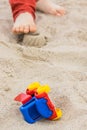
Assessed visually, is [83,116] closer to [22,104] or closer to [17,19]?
[22,104]

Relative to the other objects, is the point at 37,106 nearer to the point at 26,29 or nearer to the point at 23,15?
the point at 26,29

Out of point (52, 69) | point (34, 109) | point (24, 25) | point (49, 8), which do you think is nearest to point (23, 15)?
point (24, 25)

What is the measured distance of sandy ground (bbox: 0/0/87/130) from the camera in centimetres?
104

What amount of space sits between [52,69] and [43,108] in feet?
1.11

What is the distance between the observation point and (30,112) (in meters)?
1.03

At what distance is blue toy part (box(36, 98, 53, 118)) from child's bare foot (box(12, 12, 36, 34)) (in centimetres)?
68

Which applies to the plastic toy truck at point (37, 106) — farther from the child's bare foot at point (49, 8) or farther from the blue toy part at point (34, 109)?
the child's bare foot at point (49, 8)

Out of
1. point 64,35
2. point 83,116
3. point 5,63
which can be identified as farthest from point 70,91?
point 64,35

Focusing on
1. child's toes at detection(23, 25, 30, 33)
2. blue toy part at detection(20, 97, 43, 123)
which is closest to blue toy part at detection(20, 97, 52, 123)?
blue toy part at detection(20, 97, 43, 123)

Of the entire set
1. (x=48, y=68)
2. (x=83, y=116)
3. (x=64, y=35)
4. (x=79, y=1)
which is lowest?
(x=79, y=1)

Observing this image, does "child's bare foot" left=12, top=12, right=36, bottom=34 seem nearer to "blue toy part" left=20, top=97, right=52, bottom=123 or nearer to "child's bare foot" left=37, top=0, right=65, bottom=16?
"child's bare foot" left=37, top=0, right=65, bottom=16

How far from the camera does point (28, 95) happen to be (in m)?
1.04

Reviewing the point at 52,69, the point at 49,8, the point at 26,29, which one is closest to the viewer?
the point at 52,69

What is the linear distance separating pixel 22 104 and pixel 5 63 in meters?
0.33
